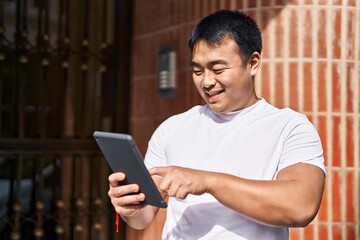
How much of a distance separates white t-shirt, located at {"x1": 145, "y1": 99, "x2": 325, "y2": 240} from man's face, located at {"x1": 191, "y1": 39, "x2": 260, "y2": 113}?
5 cm

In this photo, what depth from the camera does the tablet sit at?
1761mm

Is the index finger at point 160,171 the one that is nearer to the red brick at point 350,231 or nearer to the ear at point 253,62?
the ear at point 253,62

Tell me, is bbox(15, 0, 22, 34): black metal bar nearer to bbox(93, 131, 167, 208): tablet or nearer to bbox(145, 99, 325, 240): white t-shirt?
bbox(145, 99, 325, 240): white t-shirt

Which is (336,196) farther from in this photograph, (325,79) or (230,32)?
(230,32)

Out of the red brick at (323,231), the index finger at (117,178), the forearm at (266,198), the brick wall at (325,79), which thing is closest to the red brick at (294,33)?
the brick wall at (325,79)

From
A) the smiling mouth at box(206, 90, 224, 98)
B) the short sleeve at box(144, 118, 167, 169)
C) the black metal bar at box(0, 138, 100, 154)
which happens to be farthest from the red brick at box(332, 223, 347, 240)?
the smiling mouth at box(206, 90, 224, 98)

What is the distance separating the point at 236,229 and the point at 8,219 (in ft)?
9.62

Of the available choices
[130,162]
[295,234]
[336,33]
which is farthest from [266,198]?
[336,33]

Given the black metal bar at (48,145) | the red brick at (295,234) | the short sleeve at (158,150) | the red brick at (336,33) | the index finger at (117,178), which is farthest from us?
the black metal bar at (48,145)

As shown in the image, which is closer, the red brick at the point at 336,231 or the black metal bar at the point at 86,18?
the red brick at the point at 336,231

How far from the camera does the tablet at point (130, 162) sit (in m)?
1.76

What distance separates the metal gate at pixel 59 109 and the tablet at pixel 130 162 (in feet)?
9.44

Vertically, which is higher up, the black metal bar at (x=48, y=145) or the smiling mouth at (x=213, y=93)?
the smiling mouth at (x=213, y=93)

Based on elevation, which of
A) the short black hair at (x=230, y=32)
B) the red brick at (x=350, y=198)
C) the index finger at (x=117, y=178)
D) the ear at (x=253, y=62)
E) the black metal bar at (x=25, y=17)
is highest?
the black metal bar at (x=25, y=17)
